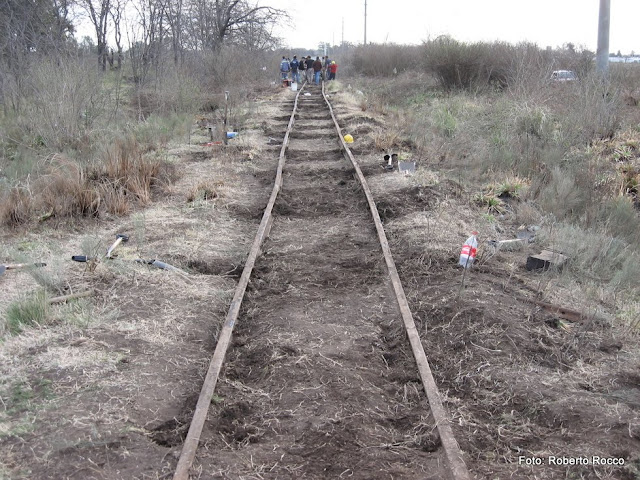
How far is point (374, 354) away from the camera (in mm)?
4570

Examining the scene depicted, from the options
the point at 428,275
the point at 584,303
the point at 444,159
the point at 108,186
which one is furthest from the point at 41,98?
the point at 584,303

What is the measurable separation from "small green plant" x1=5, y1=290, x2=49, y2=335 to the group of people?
30.4m

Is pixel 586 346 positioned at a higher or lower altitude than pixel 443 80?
lower

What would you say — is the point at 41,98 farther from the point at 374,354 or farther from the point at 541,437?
the point at 541,437

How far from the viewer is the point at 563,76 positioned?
17.5 metres

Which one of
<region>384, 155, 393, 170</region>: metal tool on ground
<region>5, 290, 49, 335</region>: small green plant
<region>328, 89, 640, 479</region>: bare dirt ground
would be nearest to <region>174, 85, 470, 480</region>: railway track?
<region>328, 89, 640, 479</region>: bare dirt ground

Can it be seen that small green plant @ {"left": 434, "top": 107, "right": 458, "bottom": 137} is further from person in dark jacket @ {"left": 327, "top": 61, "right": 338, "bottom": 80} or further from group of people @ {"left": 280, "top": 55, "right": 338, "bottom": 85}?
person in dark jacket @ {"left": 327, "top": 61, "right": 338, "bottom": 80}

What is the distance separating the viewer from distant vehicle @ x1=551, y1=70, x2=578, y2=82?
16.4m

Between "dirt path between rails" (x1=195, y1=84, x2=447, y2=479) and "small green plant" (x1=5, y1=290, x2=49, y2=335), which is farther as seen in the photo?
"small green plant" (x1=5, y1=290, x2=49, y2=335)

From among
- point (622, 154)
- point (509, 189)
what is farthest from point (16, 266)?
point (622, 154)

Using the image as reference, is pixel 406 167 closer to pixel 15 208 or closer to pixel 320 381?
pixel 15 208

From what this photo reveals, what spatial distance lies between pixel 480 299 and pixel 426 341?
0.95 metres

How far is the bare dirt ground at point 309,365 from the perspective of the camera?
3.38 m

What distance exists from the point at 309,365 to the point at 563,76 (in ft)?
52.5
